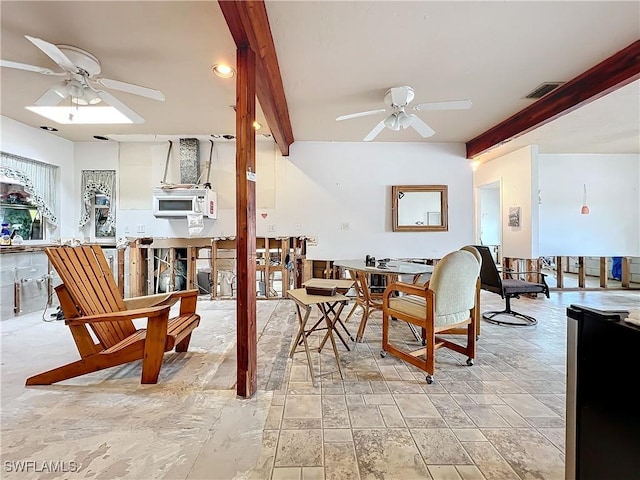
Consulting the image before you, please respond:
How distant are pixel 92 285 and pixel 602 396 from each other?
315 cm

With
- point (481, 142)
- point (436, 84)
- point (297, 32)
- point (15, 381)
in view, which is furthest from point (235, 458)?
point (481, 142)

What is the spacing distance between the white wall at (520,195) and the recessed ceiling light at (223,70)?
16.6 ft

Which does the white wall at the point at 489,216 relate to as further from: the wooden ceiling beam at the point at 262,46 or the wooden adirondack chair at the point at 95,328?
the wooden adirondack chair at the point at 95,328

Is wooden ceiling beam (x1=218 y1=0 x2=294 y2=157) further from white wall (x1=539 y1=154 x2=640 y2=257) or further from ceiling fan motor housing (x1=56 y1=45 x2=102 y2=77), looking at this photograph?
white wall (x1=539 y1=154 x2=640 y2=257)

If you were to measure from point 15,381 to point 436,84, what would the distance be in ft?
15.3

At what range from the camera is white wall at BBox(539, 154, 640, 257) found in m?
5.92

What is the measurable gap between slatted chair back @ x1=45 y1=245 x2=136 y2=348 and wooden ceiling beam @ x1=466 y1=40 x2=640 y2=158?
16.5 feet

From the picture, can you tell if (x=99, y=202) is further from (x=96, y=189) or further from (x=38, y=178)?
(x=38, y=178)

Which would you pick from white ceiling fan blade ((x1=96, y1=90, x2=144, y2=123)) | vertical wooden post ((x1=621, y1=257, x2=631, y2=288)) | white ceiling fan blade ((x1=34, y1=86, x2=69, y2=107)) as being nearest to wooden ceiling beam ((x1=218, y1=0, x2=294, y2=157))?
white ceiling fan blade ((x1=96, y1=90, x2=144, y2=123))

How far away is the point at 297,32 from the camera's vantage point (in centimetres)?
234

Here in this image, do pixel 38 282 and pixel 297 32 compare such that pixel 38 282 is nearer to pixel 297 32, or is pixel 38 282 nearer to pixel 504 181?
pixel 297 32

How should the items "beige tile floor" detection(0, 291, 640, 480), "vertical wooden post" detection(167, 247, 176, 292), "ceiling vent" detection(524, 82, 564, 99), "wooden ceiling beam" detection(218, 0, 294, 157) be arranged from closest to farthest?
"beige tile floor" detection(0, 291, 640, 480) < "wooden ceiling beam" detection(218, 0, 294, 157) < "ceiling vent" detection(524, 82, 564, 99) < "vertical wooden post" detection(167, 247, 176, 292)

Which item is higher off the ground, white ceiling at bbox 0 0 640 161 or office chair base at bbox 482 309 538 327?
white ceiling at bbox 0 0 640 161

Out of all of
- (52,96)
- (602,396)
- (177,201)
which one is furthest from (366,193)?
(602,396)
